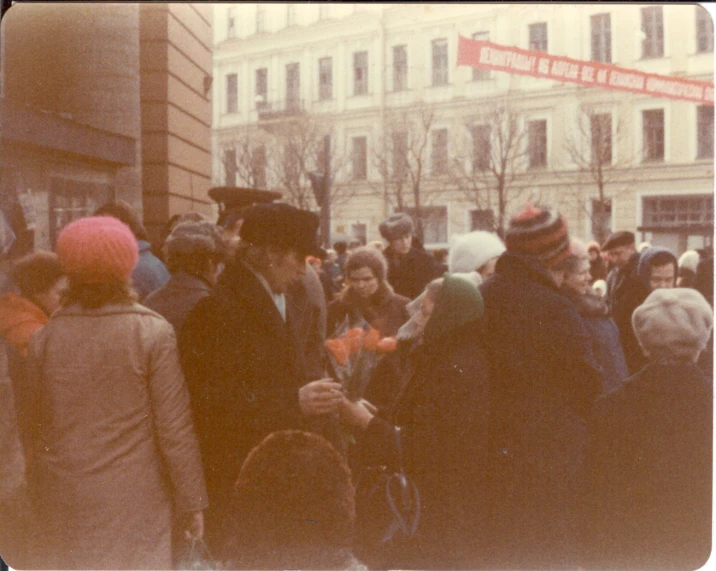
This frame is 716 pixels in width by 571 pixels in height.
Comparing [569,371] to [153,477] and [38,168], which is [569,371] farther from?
[38,168]

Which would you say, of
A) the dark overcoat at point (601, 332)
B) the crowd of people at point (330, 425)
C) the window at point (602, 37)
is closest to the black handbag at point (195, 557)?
the crowd of people at point (330, 425)

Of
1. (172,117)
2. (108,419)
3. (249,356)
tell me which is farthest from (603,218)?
(108,419)

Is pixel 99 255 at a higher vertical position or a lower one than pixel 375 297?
higher

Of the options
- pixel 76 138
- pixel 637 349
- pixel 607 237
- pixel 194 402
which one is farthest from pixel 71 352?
pixel 637 349

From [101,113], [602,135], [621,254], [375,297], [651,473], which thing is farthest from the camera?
[375,297]

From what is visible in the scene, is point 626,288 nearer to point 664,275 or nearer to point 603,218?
point 664,275

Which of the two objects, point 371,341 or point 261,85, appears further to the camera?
point 261,85

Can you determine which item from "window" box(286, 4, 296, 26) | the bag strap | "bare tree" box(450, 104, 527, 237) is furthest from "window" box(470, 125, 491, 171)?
the bag strap

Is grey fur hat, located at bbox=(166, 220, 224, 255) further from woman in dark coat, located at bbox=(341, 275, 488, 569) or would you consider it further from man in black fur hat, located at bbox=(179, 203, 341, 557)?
woman in dark coat, located at bbox=(341, 275, 488, 569)

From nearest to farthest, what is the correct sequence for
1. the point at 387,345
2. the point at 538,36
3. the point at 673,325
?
1. the point at 673,325
2. the point at 387,345
3. the point at 538,36
